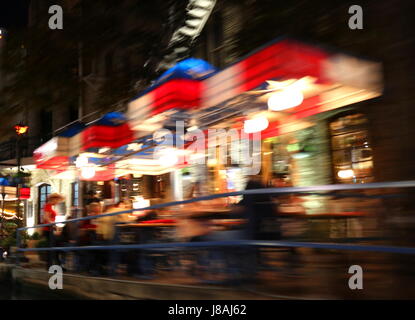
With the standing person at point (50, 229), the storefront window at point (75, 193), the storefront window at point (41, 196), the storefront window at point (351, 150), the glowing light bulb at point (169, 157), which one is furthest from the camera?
the storefront window at point (41, 196)

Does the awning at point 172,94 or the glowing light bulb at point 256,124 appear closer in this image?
the awning at point 172,94

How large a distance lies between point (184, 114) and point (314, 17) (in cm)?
400

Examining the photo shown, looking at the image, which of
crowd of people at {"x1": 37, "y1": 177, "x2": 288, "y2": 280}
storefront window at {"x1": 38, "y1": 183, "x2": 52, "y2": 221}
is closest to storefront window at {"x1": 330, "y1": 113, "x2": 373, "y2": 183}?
crowd of people at {"x1": 37, "y1": 177, "x2": 288, "y2": 280}

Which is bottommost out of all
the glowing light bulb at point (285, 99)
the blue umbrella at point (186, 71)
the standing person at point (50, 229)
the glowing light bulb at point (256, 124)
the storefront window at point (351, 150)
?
the standing person at point (50, 229)

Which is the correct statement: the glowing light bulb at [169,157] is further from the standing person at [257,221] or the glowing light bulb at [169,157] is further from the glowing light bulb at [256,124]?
the standing person at [257,221]

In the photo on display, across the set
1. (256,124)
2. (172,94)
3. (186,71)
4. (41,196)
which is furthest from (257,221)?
(41,196)

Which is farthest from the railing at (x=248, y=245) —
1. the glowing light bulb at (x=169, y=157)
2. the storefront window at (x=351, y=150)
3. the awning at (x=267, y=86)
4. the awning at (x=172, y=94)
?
the glowing light bulb at (x=169, y=157)

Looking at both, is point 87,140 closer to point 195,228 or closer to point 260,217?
point 195,228

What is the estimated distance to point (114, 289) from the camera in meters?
6.05

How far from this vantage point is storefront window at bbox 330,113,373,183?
8789 mm

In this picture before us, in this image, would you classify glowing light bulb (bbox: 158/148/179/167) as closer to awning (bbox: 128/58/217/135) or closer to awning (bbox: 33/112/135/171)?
awning (bbox: 33/112/135/171)

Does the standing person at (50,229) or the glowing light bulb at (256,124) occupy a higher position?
the glowing light bulb at (256,124)

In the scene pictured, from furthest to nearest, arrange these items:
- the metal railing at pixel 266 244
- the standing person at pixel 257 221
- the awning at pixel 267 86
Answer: the awning at pixel 267 86, the standing person at pixel 257 221, the metal railing at pixel 266 244

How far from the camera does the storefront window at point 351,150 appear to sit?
879cm
